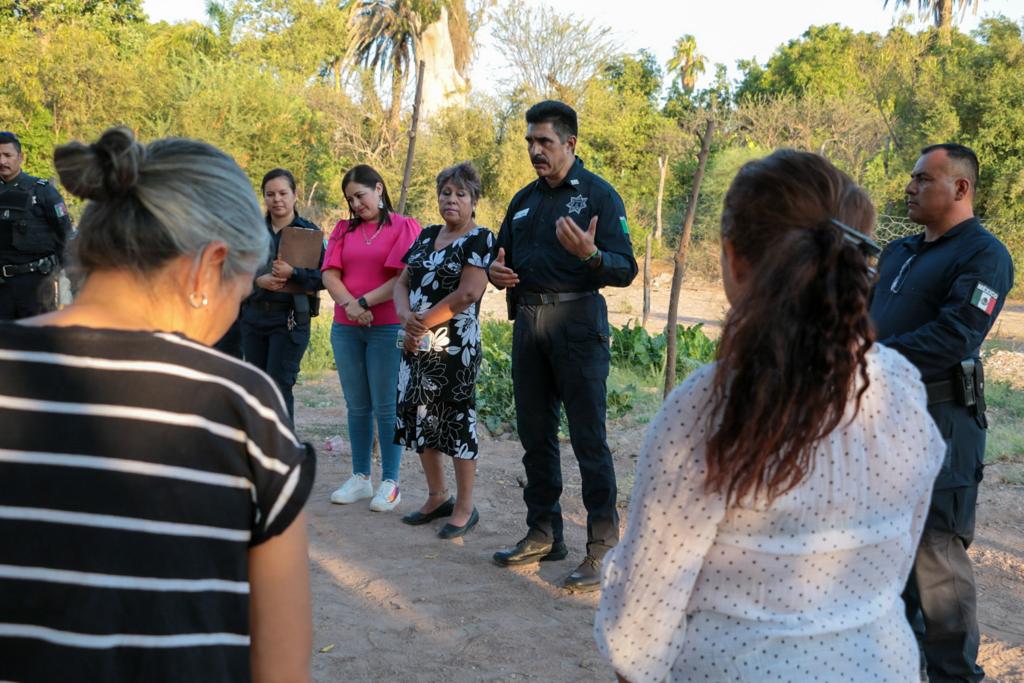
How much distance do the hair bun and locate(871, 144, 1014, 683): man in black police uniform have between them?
109 inches

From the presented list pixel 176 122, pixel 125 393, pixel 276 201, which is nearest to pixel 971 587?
pixel 125 393

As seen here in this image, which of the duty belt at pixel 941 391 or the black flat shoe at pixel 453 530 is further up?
the duty belt at pixel 941 391

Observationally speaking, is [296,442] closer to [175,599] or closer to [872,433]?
[175,599]

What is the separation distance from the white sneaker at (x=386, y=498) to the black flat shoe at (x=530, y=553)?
3.51 feet

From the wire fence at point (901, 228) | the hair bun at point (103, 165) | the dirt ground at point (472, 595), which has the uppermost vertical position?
the wire fence at point (901, 228)

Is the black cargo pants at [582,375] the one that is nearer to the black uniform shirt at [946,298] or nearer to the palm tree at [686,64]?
the black uniform shirt at [946,298]

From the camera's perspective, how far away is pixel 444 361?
5.24 m

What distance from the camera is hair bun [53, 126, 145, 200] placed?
1.43m

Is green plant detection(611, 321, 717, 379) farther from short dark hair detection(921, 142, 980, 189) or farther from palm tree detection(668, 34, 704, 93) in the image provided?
palm tree detection(668, 34, 704, 93)

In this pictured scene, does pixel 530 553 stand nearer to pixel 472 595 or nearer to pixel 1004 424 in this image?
pixel 472 595

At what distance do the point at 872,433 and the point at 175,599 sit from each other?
44.2 inches

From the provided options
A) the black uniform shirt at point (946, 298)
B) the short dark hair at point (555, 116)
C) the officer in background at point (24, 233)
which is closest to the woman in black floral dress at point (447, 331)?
the short dark hair at point (555, 116)

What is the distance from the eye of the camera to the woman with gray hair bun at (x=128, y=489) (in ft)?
4.48

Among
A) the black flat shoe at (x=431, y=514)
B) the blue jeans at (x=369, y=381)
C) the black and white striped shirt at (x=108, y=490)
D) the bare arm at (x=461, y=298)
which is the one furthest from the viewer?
the blue jeans at (x=369, y=381)
